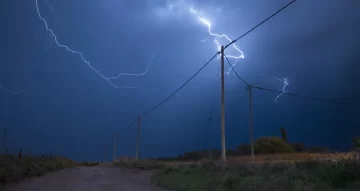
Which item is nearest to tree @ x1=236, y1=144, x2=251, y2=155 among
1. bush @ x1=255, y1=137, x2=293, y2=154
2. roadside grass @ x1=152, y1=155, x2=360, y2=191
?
bush @ x1=255, y1=137, x2=293, y2=154

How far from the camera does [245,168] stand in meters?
11.0

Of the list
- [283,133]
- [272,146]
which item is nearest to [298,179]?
[272,146]

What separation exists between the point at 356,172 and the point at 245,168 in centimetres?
461

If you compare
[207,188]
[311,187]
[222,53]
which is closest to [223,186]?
[207,188]

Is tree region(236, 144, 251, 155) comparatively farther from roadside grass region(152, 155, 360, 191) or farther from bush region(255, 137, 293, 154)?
roadside grass region(152, 155, 360, 191)

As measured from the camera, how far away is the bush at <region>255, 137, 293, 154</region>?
150 ft

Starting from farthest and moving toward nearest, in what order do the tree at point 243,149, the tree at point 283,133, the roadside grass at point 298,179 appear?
the tree at point 243,149 < the tree at point 283,133 < the roadside grass at point 298,179

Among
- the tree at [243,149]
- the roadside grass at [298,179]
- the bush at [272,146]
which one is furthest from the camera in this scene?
the tree at [243,149]

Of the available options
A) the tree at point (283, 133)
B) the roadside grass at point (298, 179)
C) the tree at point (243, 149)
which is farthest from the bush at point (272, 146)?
the roadside grass at point (298, 179)

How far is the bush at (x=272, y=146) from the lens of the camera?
150 ft

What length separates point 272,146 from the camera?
4600 centimetres

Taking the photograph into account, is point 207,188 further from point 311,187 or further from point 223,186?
point 311,187

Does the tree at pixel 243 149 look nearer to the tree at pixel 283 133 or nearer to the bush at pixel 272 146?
the tree at pixel 283 133

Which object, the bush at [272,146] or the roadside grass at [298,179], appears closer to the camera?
the roadside grass at [298,179]
